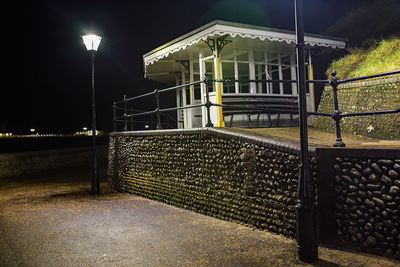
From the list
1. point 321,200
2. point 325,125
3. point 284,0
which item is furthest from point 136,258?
point 284,0

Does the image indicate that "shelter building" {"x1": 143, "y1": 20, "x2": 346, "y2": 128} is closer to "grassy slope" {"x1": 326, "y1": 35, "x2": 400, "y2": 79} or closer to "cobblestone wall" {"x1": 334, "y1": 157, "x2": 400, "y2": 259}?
"grassy slope" {"x1": 326, "y1": 35, "x2": 400, "y2": 79}

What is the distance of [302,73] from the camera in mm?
3951

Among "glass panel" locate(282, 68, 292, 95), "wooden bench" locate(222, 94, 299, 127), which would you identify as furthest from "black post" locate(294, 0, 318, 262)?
"glass panel" locate(282, 68, 292, 95)

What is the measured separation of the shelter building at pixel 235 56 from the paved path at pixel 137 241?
3.59 meters

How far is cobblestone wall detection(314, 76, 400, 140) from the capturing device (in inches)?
291

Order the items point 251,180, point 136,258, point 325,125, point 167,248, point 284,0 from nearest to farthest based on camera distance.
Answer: point 136,258, point 167,248, point 251,180, point 325,125, point 284,0

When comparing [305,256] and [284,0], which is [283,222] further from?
[284,0]

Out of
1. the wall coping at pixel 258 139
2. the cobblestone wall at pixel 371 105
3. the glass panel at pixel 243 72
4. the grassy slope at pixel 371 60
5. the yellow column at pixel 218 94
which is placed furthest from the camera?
the glass panel at pixel 243 72

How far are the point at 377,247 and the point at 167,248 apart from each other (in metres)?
2.73

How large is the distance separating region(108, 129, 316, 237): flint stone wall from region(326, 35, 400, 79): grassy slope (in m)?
5.61

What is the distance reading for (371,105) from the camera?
7953 millimetres

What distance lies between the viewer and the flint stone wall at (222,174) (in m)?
4.74

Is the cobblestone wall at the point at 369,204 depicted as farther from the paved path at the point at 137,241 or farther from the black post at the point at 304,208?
the black post at the point at 304,208

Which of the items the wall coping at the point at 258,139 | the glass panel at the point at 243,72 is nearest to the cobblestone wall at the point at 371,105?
the glass panel at the point at 243,72
